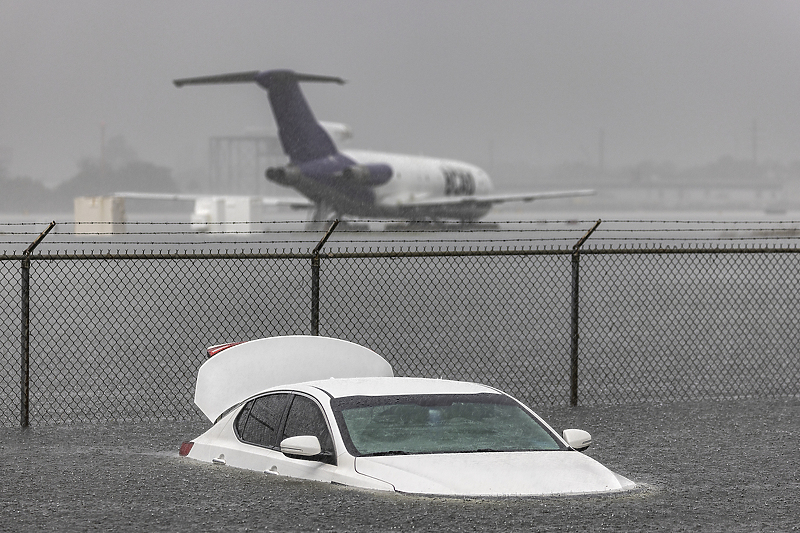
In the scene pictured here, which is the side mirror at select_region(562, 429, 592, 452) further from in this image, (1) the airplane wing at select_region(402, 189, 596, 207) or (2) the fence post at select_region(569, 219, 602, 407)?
(1) the airplane wing at select_region(402, 189, 596, 207)

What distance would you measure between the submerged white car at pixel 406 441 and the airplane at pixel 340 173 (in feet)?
170

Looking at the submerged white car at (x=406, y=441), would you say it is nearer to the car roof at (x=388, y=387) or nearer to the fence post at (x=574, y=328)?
the car roof at (x=388, y=387)

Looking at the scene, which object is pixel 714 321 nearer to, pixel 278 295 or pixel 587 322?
pixel 587 322

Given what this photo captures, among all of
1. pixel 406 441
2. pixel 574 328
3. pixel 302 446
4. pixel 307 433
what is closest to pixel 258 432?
pixel 307 433

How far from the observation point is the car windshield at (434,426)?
7.40 m

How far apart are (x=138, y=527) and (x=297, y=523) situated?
3.48ft

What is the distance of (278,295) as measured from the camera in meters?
38.8

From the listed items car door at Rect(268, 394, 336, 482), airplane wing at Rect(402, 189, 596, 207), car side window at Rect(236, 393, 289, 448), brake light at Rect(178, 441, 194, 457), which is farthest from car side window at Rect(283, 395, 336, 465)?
airplane wing at Rect(402, 189, 596, 207)

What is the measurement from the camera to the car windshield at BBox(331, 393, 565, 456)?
740 cm

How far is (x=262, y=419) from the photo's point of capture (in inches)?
320

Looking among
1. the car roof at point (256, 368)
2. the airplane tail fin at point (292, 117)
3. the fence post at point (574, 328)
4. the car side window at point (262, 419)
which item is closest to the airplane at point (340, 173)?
the airplane tail fin at point (292, 117)

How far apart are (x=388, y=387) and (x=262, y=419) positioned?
0.95 m

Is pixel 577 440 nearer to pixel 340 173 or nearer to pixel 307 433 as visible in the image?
pixel 307 433

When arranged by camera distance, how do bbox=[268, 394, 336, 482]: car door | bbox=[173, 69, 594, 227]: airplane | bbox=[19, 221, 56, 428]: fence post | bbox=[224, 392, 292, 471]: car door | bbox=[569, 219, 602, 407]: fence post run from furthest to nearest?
1. bbox=[173, 69, 594, 227]: airplane
2. bbox=[569, 219, 602, 407]: fence post
3. bbox=[19, 221, 56, 428]: fence post
4. bbox=[224, 392, 292, 471]: car door
5. bbox=[268, 394, 336, 482]: car door
